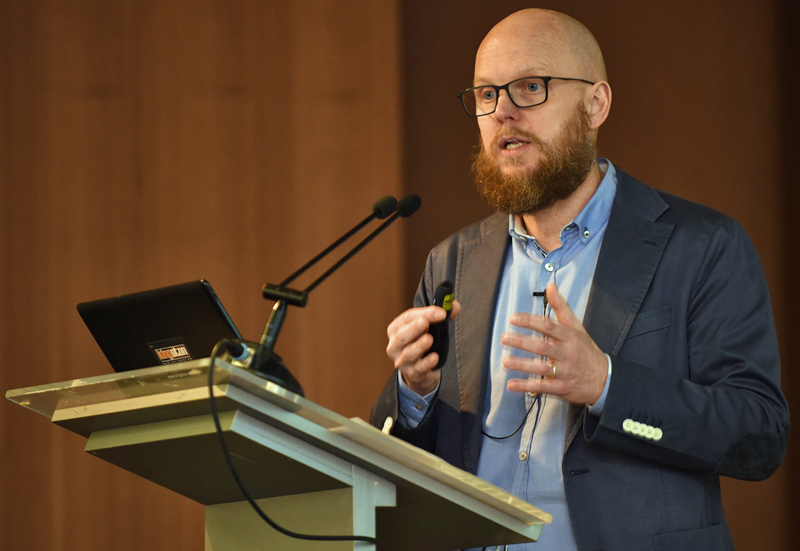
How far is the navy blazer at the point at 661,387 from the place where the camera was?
1422 mm

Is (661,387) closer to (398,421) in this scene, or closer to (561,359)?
(561,359)

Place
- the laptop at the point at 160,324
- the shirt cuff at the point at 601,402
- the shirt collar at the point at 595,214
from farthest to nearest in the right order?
1. the shirt collar at the point at 595,214
2. the shirt cuff at the point at 601,402
3. the laptop at the point at 160,324

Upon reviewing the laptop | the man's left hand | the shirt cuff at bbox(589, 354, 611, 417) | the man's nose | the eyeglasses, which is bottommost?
the shirt cuff at bbox(589, 354, 611, 417)

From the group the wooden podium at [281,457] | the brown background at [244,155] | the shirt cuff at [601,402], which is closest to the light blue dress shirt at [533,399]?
the shirt cuff at [601,402]

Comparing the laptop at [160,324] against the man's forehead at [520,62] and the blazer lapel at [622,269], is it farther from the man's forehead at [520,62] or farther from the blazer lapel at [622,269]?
the man's forehead at [520,62]

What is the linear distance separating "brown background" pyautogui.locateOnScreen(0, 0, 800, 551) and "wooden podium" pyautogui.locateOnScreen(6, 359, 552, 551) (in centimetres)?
168

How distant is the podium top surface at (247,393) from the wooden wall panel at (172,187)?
69.9 inches

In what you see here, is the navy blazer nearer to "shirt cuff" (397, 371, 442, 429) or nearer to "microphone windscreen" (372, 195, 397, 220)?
"shirt cuff" (397, 371, 442, 429)

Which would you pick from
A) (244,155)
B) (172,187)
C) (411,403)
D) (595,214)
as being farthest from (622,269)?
(172,187)

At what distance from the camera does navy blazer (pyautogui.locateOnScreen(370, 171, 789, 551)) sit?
1.42 m

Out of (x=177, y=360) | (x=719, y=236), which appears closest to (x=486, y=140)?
(x=719, y=236)

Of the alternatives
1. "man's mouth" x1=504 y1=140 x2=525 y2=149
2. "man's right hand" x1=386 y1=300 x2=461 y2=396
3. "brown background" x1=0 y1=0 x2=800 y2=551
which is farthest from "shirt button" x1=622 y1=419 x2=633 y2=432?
"brown background" x1=0 y1=0 x2=800 y2=551

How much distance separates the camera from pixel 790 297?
253 cm

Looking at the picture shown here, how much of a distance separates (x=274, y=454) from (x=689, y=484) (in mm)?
953
